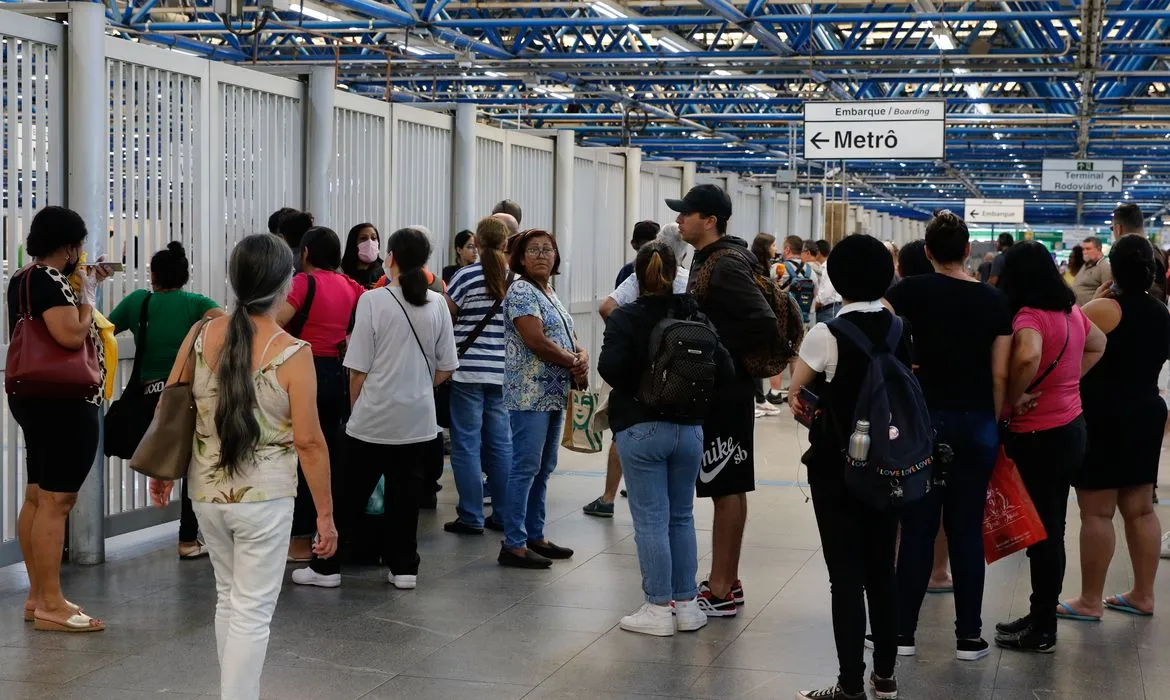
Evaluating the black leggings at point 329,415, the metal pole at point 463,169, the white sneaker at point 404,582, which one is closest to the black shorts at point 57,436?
the black leggings at point 329,415

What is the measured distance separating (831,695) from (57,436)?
3.07 metres

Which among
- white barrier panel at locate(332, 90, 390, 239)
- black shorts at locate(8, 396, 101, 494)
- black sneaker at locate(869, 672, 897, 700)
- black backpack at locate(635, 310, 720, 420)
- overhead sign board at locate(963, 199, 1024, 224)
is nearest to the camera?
black sneaker at locate(869, 672, 897, 700)

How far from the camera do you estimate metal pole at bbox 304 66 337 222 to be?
835 cm

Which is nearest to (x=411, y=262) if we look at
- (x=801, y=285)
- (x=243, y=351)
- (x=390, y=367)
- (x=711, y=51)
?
(x=390, y=367)

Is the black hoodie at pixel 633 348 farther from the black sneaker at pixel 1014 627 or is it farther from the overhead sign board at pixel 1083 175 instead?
the overhead sign board at pixel 1083 175

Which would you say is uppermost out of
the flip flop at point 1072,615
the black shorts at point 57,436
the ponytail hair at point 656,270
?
the ponytail hair at point 656,270

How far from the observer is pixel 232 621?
12.7ft

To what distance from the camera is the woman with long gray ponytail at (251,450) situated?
3.86 meters

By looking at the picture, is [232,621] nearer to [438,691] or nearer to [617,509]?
[438,691]

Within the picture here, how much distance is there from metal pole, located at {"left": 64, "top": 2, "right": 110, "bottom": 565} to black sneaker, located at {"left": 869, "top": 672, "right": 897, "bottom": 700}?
374 cm

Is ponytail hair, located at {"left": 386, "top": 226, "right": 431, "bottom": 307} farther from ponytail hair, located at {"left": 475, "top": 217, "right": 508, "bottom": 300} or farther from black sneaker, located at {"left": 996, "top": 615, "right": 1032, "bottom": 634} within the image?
black sneaker, located at {"left": 996, "top": 615, "right": 1032, "bottom": 634}

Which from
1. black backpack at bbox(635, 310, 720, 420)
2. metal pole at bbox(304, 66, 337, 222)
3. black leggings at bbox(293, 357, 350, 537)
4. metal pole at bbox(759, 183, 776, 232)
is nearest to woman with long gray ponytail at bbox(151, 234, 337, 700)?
black backpack at bbox(635, 310, 720, 420)

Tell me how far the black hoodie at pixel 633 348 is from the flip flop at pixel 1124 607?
213 centimetres

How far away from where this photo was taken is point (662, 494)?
213 inches
